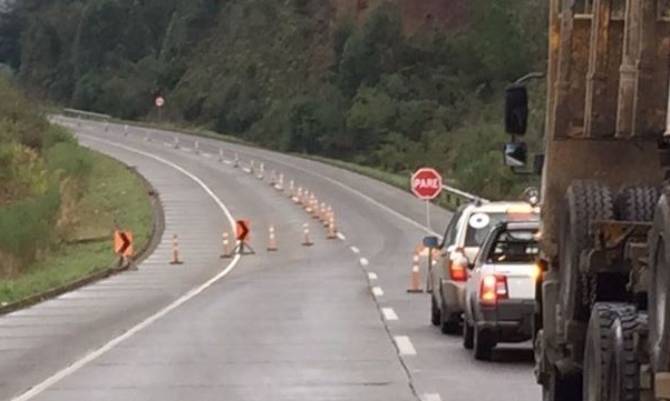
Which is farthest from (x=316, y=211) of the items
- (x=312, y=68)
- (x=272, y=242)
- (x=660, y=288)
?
(x=660, y=288)

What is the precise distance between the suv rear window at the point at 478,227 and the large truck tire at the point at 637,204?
1141cm

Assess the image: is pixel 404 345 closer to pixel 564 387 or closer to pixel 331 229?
pixel 564 387

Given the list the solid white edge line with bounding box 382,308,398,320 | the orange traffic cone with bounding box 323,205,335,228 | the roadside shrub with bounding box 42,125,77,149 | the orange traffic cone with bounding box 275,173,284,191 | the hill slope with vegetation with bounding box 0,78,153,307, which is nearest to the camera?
the solid white edge line with bounding box 382,308,398,320

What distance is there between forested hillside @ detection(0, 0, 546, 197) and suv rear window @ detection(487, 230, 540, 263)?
1867 inches

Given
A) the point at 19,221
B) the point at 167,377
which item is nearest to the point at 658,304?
the point at 167,377

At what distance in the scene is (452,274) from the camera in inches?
814

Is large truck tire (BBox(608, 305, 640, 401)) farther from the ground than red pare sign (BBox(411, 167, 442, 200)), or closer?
farther from the ground

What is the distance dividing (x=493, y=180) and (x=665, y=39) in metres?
52.7

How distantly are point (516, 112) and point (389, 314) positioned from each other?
515 inches

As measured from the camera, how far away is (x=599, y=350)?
365 inches

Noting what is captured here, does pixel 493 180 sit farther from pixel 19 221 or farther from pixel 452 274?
pixel 452 274

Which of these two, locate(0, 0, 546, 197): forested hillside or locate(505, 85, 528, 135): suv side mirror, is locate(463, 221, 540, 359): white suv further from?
locate(0, 0, 546, 197): forested hillside

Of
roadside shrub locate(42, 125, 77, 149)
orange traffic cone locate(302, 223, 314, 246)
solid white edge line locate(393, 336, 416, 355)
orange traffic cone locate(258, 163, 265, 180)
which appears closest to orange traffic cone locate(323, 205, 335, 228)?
orange traffic cone locate(302, 223, 314, 246)

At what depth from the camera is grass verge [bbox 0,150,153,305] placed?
38.4 meters
